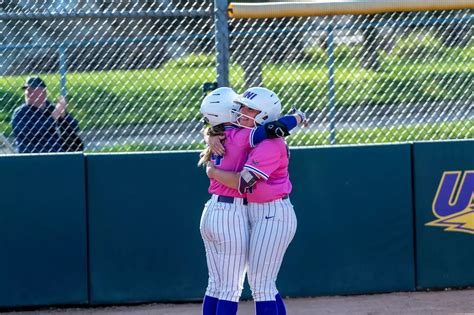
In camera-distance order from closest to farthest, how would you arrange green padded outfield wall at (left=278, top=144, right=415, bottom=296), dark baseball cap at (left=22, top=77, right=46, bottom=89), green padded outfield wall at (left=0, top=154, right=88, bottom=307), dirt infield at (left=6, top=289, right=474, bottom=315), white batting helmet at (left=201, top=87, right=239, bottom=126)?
white batting helmet at (left=201, top=87, right=239, bottom=126)
dirt infield at (left=6, top=289, right=474, bottom=315)
green padded outfield wall at (left=0, top=154, right=88, bottom=307)
green padded outfield wall at (left=278, top=144, right=415, bottom=296)
dark baseball cap at (left=22, top=77, right=46, bottom=89)

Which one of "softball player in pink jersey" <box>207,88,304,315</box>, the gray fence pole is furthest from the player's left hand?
the gray fence pole

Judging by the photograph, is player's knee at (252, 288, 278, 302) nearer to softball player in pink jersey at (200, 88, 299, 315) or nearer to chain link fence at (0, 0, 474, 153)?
softball player in pink jersey at (200, 88, 299, 315)

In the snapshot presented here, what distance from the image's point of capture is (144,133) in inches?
323

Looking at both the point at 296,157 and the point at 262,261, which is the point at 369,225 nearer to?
the point at 296,157

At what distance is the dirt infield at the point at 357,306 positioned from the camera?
254 inches

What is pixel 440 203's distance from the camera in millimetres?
6941

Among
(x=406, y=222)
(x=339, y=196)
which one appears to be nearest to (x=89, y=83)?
(x=339, y=196)

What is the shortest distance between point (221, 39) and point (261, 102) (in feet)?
5.27

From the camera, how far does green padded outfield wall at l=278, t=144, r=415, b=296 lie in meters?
6.83

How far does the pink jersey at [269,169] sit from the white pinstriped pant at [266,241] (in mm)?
68

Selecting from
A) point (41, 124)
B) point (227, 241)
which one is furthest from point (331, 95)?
point (227, 241)

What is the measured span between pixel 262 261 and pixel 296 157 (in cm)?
185

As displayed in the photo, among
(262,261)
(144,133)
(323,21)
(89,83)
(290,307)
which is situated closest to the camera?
(262,261)

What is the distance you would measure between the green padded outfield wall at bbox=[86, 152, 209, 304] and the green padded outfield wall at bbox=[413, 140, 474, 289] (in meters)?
1.71
